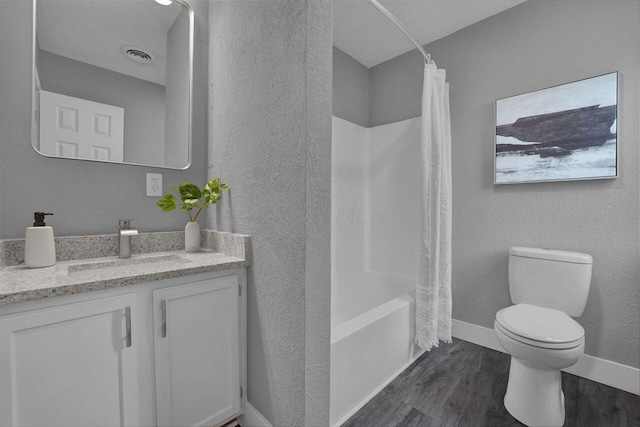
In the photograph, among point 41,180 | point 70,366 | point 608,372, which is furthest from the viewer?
point 608,372

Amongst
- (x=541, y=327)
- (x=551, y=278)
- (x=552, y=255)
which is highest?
(x=552, y=255)

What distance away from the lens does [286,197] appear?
107cm

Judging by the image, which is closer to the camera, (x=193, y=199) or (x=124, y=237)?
(x=124, y=237)

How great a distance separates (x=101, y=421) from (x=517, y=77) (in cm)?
291

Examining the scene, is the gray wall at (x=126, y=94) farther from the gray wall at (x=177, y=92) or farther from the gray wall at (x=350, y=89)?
the gray wall at (x=350, y=89)

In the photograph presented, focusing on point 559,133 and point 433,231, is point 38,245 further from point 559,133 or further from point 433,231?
point 559,133

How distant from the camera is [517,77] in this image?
193 cm

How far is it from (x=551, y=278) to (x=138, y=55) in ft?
8.73

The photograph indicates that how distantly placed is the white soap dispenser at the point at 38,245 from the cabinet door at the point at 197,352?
488 millimetres

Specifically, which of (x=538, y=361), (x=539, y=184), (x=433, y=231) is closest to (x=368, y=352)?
(x=538, y=361)

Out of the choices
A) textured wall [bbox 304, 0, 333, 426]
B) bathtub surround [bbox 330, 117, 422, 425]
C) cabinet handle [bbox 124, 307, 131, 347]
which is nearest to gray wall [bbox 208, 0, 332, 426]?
textured wall [bbox 304, 0, 333, 426]

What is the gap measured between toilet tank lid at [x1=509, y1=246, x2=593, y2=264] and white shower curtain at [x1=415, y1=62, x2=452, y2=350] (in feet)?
1.46

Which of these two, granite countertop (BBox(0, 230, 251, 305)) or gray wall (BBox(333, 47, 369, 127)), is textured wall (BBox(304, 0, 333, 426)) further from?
gray wall (BBox(333, 47, 369, 127))

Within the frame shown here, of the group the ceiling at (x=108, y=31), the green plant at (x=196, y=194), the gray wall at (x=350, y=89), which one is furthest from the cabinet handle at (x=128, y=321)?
the gray wall at (x=350, y=89)
